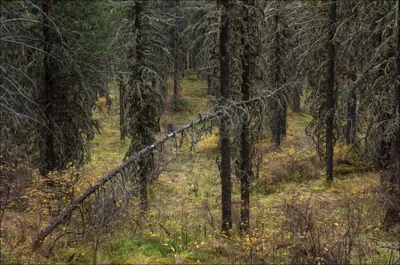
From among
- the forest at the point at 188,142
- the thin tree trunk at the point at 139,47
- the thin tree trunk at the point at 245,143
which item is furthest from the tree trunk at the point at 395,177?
the thin tree trunk at the point at 139,47

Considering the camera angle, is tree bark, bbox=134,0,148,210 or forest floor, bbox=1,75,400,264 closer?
forest floor, bbox=1,75,400,264

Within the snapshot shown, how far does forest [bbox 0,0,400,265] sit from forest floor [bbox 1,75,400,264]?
0.07 m

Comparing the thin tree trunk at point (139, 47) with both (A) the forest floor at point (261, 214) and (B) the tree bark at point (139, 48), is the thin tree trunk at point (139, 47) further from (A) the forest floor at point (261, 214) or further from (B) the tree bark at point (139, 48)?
(A) the forest floor at point (261, 214)

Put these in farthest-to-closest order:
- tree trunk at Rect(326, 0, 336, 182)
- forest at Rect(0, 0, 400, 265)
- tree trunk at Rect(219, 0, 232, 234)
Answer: tree trunk at Rect(326, 0, 336, 182) → tree trunk at Rect(219, 0, 232, 234) → forest at Rect(0, 0, 400, 265)

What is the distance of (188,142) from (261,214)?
4.60 m

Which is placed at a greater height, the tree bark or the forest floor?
the tree bark

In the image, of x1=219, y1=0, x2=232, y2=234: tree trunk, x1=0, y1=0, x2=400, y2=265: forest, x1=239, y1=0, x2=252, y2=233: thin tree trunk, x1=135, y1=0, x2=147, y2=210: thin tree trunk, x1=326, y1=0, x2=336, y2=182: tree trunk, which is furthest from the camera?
x1=326, y1=0, x2=336, y2=182: tree trunk

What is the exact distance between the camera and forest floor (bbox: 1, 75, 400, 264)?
6.98 meters

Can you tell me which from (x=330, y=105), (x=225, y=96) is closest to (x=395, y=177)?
(x=225, y=96)

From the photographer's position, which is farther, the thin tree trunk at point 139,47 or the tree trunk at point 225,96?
the thin tree trunk at point 139,47

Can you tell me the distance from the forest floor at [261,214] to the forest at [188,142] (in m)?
0.07

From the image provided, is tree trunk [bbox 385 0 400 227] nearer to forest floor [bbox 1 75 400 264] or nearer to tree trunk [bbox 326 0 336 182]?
forest floor [bbox 1 75 400 264]

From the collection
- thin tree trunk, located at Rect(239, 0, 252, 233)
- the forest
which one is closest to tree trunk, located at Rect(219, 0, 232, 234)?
the forest

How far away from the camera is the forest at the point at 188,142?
7.48 metres
